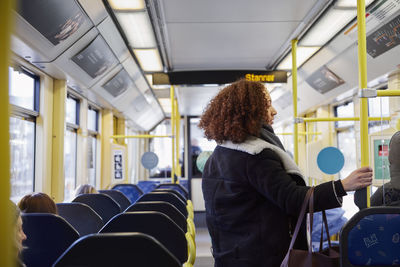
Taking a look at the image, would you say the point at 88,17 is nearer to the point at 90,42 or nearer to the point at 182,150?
the point at 90,42

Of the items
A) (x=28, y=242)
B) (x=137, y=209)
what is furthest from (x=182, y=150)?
(x=28, y=242)

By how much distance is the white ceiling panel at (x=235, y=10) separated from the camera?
142 inches

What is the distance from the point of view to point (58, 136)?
4469 mm

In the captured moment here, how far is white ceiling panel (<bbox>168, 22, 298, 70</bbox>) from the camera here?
4.33m

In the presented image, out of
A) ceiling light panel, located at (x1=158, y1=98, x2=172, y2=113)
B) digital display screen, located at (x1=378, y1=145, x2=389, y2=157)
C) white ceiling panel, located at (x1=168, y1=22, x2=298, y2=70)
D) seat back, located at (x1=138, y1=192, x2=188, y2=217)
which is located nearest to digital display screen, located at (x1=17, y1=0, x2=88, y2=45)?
white ceiling panel, located at (x1=168, y1=22, x2=298, y2=70)

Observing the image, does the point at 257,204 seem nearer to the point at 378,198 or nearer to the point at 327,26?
the point at 378,198

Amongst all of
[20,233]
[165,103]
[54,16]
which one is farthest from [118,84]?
[165,103]

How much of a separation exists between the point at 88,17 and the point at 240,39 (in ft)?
6.75

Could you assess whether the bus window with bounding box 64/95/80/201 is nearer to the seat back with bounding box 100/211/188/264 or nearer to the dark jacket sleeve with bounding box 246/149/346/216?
the seat back with bounding box 100/211/188/264

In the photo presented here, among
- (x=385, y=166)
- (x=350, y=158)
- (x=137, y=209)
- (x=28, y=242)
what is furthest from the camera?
(x=350, y=158)

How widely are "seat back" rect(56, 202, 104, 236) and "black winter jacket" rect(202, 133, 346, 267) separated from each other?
1.46m

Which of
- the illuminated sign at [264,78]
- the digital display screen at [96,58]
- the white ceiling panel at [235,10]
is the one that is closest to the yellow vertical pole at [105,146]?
the digital display screen at [96,58]

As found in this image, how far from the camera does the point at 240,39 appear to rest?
4.79 m

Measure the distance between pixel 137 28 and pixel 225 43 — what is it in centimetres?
127
